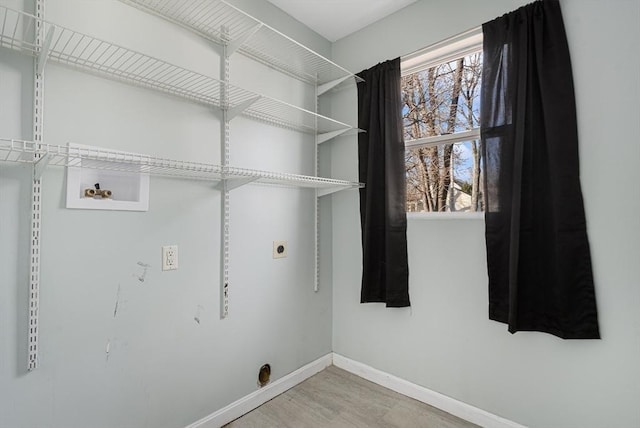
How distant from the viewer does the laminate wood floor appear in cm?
177

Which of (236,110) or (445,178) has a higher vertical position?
(236,110)

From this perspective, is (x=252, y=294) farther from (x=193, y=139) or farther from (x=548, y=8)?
(x=548, y=8)

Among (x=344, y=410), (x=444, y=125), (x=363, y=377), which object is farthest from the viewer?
(x=363, y=377)

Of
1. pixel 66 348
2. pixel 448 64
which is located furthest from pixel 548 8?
pixel 66 348

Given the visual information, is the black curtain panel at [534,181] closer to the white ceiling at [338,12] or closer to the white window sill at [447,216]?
the white window sill at [447,216]

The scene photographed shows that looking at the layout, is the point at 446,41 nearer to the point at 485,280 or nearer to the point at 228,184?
the point at 485,280

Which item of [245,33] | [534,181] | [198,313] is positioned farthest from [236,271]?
[534,181]

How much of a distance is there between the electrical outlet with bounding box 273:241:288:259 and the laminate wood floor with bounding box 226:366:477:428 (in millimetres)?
939

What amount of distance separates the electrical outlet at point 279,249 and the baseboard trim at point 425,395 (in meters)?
1.01

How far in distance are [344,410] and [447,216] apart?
Answer: 1.38 meters

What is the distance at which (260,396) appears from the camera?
6.36 ft

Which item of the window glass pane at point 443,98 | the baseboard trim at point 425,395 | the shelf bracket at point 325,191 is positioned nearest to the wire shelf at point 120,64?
the shelf bracket at point 325,191

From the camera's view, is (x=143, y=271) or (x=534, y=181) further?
(x=534, y=181)

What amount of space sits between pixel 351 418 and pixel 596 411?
122 centimetres
